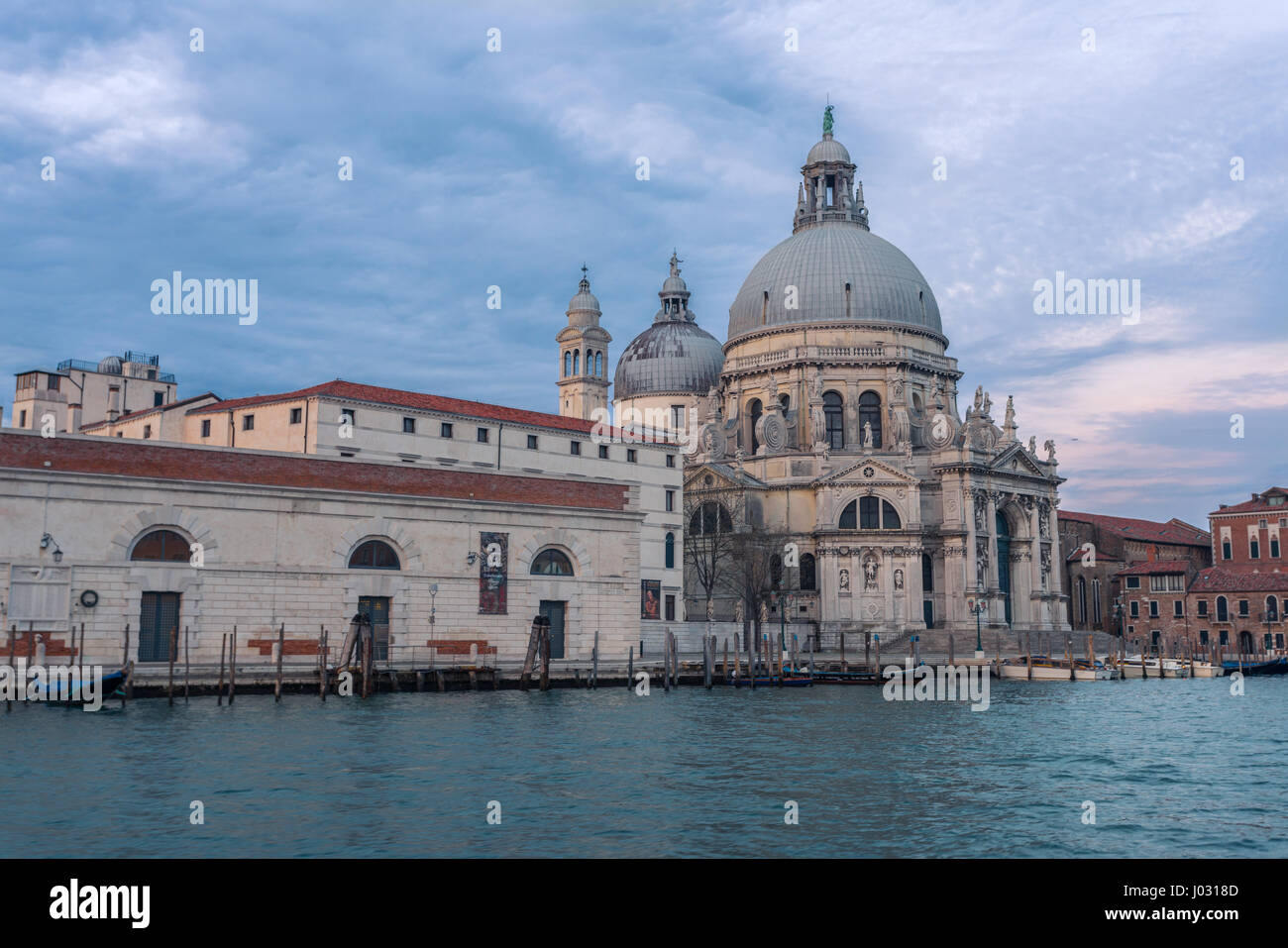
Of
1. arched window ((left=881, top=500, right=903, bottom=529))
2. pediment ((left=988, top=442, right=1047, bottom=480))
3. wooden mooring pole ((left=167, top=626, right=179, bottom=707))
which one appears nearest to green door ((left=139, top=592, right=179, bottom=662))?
wooden mooring pole ((left=167, top=626, right=179, bottom=707))

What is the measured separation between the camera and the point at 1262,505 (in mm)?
75125

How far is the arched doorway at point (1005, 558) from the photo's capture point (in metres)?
70.6

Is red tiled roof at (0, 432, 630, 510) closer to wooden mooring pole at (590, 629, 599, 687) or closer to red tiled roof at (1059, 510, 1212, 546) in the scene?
wooden mooring pole at (590, 629, 599, 687)

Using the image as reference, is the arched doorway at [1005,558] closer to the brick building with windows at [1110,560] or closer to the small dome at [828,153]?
the brick building with windows at [1110,560]

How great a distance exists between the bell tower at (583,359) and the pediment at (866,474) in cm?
2135

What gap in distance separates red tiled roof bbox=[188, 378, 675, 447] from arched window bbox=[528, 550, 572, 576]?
1059 centimetres

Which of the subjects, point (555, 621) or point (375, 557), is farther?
point (555, 621)

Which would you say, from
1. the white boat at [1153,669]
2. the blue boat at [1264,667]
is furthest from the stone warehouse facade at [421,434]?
the blue boat at [1264,667]

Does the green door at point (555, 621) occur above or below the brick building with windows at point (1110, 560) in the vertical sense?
below

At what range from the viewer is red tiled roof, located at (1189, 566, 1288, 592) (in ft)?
236

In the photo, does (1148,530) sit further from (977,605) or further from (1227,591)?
(977,605)

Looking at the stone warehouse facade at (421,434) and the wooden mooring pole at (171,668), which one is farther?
the stone warehouse facade at (421,434)

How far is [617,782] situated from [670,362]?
71.5 meters

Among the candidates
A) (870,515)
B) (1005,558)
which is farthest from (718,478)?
(1005,558)
